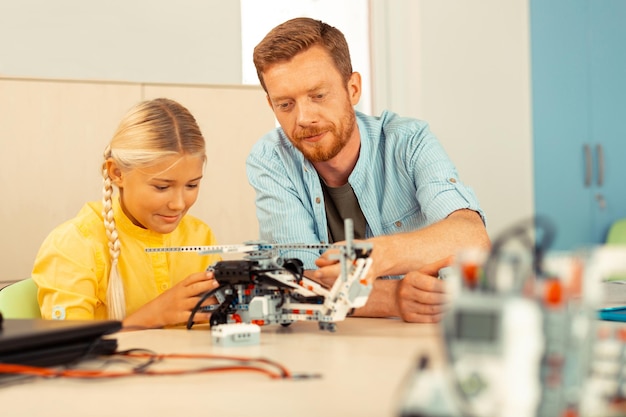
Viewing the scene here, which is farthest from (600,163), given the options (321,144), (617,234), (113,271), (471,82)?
(113,271)

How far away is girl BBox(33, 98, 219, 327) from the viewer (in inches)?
68.6

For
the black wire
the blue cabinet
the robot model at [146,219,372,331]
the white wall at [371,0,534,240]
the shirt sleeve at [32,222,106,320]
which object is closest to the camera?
the robot model at [146,219,372,331]

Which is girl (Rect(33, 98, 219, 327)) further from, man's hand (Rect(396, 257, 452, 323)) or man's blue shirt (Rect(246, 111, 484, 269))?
man's hand (Rect(396, 257, 452, 323))

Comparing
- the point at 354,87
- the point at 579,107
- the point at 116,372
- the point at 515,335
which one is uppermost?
the point at 579,107

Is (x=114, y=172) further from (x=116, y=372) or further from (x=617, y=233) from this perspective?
(x=617, y=233)

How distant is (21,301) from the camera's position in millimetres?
1735

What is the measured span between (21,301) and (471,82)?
302 cm

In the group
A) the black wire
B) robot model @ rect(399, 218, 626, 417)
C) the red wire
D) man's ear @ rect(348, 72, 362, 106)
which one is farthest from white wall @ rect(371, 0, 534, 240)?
robot model @ rect(399, 218, 626, 417)

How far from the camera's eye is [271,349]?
3.82 ft

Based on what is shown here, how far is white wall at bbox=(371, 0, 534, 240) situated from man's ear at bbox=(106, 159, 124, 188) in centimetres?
230

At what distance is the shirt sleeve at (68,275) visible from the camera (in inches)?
65.9

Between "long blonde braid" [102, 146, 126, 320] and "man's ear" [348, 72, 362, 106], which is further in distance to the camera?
"man's ear" [348, 72, 362, 106]

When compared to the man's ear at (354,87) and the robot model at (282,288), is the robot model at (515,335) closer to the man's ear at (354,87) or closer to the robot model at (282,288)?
the robot model at (282,288)

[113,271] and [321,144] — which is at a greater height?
[321,144]
